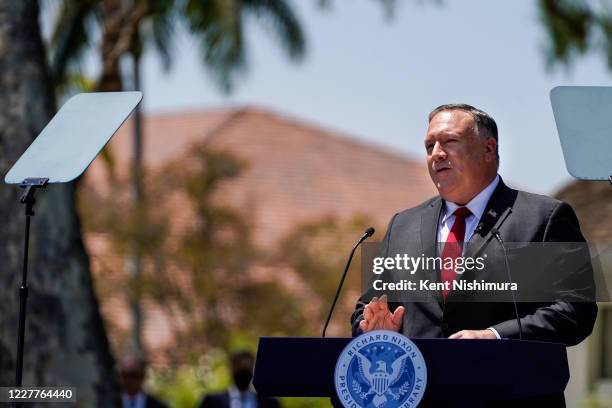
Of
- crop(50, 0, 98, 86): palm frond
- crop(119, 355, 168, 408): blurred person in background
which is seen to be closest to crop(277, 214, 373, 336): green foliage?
crop(50, 0, 98, 86): palm frond

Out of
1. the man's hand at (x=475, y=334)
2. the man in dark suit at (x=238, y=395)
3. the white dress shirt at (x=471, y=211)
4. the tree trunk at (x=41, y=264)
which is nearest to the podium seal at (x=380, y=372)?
the man's hand at (x=475, y=334)

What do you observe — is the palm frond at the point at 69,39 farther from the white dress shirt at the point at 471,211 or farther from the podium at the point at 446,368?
the podium at the point at 446,368

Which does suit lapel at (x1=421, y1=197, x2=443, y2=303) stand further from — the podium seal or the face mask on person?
the face mask on person

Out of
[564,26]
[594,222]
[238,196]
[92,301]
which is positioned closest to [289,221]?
[238,196]

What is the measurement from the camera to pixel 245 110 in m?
42.7

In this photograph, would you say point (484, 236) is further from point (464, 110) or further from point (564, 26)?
point (564, 26)

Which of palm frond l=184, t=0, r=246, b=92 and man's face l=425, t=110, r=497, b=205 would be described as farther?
palm frond l=184, t=0, r=246, b=92

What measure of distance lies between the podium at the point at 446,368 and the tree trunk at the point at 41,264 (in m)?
4.79

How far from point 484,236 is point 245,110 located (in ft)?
125

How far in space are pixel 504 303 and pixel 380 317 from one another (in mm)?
498

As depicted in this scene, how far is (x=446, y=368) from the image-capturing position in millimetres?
4266

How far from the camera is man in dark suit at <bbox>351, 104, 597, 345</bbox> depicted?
15.2ft

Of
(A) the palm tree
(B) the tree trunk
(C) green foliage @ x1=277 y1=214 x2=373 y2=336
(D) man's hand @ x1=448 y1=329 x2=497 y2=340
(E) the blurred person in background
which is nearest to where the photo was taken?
(D) man's hand @ x1=448 y1=329 x2=497 y2=340

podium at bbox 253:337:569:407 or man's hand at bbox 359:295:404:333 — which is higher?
man's hand at bbox 359:295:404:333
